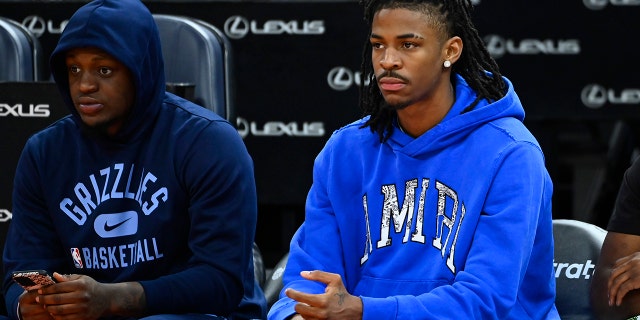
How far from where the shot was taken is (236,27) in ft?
17.5

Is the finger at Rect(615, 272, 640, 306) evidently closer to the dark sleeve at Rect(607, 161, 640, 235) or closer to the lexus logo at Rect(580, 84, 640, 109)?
the dark sleeve at Rect(607, 161, 640, 235)

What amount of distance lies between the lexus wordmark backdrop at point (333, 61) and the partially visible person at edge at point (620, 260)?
1.95 metres

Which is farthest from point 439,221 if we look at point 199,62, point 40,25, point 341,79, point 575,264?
point 40,25

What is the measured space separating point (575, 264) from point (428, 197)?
0.65 m

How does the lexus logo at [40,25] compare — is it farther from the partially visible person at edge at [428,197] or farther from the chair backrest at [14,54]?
the partially visible person at edge at [428,197]

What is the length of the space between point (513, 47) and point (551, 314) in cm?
231

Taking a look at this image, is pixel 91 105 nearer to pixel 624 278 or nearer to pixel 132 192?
pixel 132 192

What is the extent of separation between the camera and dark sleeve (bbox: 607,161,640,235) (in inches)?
131

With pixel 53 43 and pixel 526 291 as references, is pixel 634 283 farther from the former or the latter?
pixel 53 43

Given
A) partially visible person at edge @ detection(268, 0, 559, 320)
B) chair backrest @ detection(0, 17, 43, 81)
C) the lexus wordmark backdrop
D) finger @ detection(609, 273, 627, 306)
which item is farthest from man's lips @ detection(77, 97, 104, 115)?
the lexus wordmark backdrop

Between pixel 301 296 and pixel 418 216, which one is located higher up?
pixel 418 216

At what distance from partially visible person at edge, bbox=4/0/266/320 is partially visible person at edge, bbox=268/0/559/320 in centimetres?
26

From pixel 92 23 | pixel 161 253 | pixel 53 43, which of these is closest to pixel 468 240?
pixel 161 253

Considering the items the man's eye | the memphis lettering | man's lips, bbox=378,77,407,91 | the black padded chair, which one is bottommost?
the black padded chair
